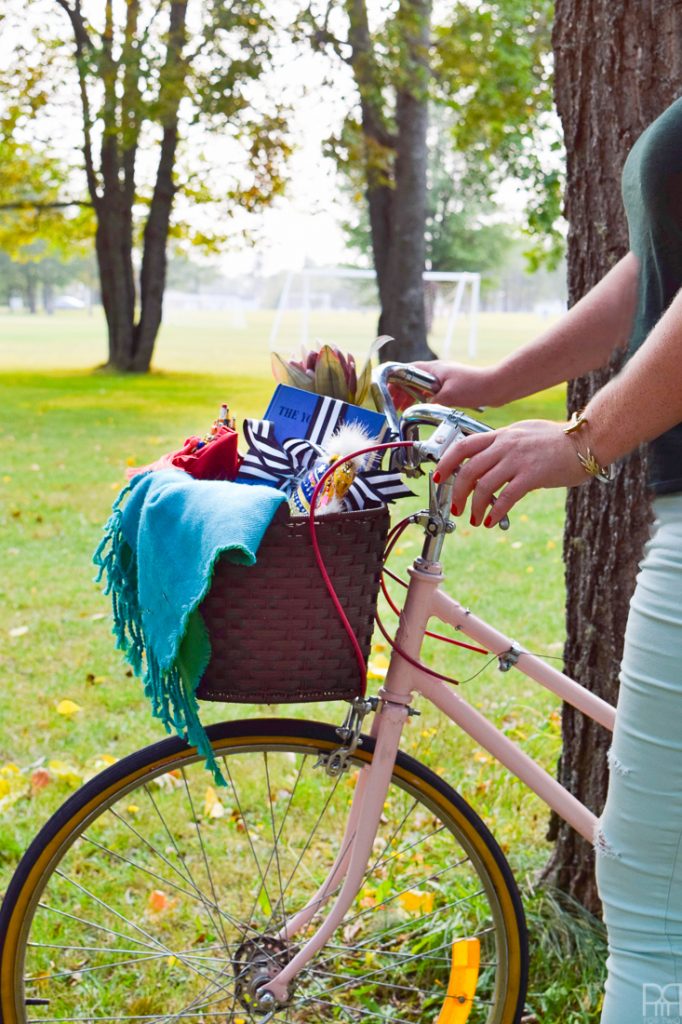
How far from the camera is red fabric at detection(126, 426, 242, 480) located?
162 cm

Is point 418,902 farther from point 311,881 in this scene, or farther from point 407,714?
point 407,714

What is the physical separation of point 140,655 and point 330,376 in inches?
22.3

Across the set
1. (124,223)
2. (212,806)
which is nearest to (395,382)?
→ (212,806)

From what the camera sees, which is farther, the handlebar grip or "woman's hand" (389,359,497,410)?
"woman's hand" (389,359,497,410)

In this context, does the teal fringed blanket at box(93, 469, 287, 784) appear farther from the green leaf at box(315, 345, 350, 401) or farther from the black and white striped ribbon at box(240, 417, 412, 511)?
the green leaf at box(315, 345, 350, 401)

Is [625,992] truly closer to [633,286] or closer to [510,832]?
[633,286]

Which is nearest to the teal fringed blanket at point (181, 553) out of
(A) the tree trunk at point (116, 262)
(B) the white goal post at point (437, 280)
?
(B) the white goal post at point (437, 280)

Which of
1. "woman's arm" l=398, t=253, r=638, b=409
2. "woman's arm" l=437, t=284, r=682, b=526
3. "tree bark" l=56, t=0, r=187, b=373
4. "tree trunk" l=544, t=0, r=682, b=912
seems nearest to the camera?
"woman's arm" l=437, t=284, r=682, b=526

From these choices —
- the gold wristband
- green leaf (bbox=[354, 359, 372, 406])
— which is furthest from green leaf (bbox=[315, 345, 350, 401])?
the gold wristband

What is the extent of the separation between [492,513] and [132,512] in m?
0.56

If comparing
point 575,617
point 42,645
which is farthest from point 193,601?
point 42,645

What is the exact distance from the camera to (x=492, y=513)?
4.66 ft

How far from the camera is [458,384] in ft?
6.38

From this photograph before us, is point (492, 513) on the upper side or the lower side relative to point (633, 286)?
lower
